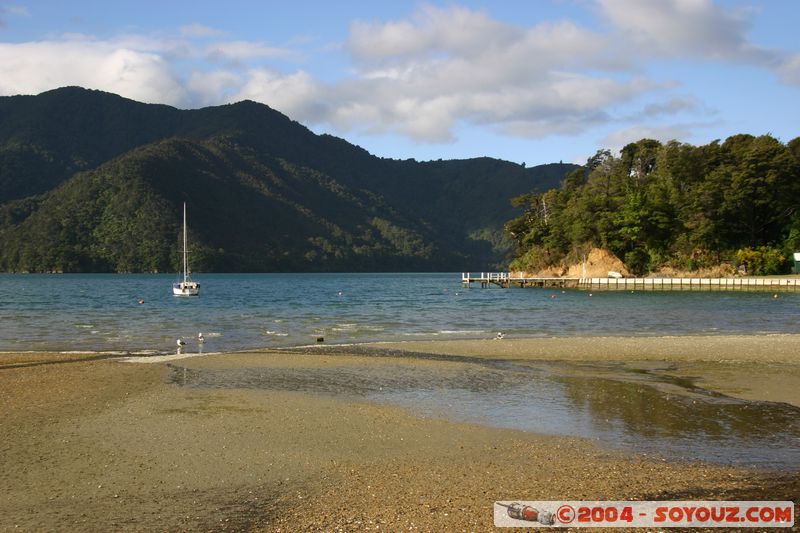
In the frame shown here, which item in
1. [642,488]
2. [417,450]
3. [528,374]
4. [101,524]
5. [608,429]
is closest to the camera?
[101,524]

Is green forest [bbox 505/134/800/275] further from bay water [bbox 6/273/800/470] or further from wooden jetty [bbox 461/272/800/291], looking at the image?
bay water [bbox 6/273/800/470]

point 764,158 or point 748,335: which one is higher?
point 764,158

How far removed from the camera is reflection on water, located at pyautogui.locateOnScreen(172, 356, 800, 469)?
12492 mm

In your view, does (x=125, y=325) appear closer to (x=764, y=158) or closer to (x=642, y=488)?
(x=642, y=488)

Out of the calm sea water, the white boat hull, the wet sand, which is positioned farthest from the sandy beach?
the white boat hull

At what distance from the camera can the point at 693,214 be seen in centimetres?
10631

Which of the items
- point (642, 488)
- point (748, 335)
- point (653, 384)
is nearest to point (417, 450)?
point (642, 488)

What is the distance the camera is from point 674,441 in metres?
12.6

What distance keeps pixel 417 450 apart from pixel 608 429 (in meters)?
4.13

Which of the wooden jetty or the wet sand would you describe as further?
the wooden jetty

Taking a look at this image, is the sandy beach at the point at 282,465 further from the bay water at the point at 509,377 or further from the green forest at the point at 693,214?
the green forest at the point at 693,214

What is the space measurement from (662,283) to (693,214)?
14.9 meters

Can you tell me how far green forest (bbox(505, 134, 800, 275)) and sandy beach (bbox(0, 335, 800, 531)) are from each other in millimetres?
93899

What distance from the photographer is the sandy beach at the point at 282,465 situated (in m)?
8.74
